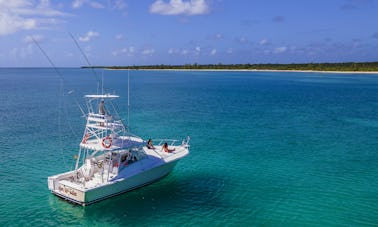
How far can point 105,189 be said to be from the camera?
700 inches

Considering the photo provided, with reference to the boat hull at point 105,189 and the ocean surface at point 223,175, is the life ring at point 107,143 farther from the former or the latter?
the ocean surface at point 223,175

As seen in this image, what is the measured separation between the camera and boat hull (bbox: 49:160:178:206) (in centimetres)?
1727

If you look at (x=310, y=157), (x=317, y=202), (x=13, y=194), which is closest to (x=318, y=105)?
(x=310, y=157)

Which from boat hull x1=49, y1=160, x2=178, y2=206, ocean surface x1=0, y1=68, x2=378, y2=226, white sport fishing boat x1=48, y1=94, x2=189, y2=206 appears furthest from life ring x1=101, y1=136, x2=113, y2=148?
ocean surface x1=0, y1=68, x2=378, y2=226

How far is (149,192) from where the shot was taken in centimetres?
1947

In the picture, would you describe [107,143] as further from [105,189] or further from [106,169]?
[105,189]

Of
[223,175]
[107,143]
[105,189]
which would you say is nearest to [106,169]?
[105,189]

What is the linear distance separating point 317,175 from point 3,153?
2323 cm

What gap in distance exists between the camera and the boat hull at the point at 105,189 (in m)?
17.3

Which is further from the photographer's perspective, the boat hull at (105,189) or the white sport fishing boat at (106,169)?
the white sport fishing boat at (106,169)

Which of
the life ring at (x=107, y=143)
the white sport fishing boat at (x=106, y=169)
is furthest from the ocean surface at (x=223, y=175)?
the life ring at (x=107, y=143)

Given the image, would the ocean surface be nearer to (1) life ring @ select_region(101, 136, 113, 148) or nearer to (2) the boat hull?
(2) the boat hull

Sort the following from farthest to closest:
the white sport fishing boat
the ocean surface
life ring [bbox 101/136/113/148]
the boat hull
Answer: life ring [bbox 101/136/113/148] → the white sport fishing boat → the boat hull → the ocean surface

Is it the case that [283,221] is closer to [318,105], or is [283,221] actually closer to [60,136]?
[60,136]
